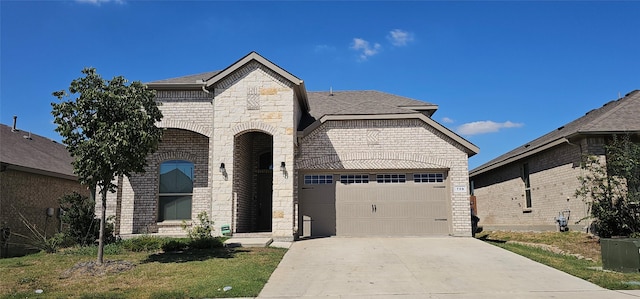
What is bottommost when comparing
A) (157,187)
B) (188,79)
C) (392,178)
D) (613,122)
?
(157,187)

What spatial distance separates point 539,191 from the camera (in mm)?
20125

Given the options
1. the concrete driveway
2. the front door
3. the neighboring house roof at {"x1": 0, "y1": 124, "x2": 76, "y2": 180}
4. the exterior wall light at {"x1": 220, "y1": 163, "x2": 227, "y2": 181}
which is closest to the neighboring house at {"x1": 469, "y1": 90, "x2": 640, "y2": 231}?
the concrete driveway

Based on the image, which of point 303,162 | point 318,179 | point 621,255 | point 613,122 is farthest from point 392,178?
point 621,255

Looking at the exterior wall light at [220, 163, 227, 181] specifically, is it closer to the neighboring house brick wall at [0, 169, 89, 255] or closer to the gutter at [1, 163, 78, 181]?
the neighboring house brick wall at [0, 169, 89, 255]

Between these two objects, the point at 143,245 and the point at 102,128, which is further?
the point at 143,245

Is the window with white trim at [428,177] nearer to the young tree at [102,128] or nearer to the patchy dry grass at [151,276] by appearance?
the patchy dry grass at [151,276]

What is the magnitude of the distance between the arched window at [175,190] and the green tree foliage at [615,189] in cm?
1372

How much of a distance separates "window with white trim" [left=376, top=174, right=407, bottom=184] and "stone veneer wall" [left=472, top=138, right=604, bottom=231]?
623 cm

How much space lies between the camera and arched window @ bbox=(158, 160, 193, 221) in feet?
59.1

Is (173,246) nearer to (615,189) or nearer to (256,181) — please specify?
(256,181)

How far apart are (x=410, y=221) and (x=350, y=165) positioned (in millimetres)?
3025

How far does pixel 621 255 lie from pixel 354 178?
9.04 metres

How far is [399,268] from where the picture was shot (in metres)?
11.0

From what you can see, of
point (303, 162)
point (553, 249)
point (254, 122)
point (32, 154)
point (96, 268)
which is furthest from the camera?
point (32, 154)
